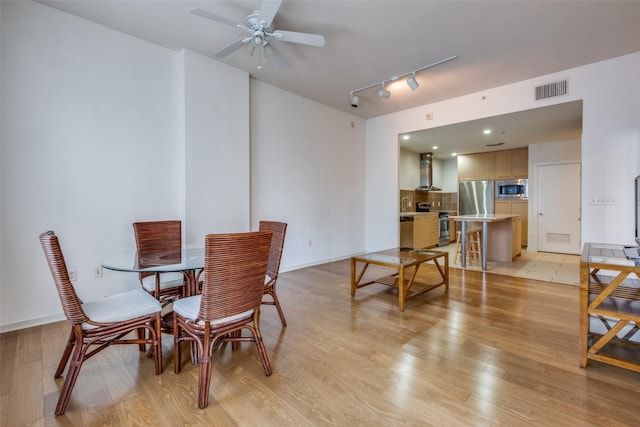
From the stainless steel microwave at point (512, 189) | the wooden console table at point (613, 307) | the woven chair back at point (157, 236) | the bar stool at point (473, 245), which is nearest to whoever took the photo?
the wooden console table at point (613, 307)

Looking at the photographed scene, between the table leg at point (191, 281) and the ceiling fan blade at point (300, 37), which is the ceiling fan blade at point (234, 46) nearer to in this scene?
the ceiling fan blade at point (300, 37)

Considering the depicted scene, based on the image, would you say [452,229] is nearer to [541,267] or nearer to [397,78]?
[541,267]

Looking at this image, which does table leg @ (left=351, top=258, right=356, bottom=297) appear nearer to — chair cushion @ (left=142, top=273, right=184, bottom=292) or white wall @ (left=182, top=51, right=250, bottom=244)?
white wall @ (left=182, top=51, right=250, bottom=244)

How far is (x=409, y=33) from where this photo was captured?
117 inches

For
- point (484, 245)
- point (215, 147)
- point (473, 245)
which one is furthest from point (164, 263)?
point (473, 245)

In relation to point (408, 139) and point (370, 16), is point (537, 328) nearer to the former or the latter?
point (370, 16)

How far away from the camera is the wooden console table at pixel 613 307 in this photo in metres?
1.79

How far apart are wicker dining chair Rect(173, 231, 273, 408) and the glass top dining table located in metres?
0.26

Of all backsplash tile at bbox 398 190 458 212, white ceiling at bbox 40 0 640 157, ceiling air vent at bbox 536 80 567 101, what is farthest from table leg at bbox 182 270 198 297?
backsplash tile at bbox 398 190 458 212

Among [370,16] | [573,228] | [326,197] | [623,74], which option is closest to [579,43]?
[623,74]

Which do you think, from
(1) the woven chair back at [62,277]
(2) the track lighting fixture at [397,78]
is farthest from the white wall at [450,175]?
(1) the woven chair back at [62,277]

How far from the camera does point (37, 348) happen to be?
7.28 feet

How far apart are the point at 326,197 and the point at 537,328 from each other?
3.60 meters

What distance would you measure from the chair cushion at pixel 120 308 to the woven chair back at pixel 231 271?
480 millimetres
